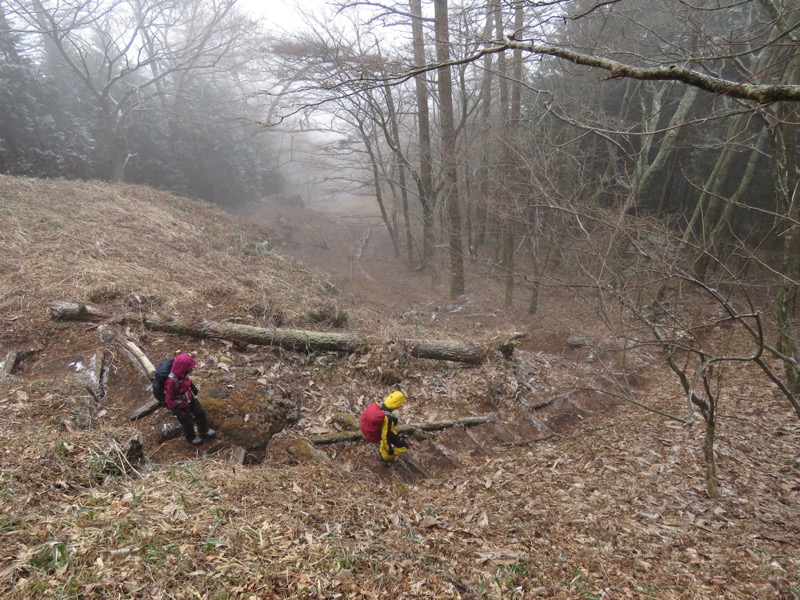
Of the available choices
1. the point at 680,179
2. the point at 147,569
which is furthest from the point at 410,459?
the point at 680,179

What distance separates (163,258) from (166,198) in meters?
7.62

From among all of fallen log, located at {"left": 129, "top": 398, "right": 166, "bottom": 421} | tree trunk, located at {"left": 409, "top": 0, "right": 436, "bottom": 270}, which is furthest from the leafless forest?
fallen log, located at {"left": 129, "top": 398, "right": 166, "bottom": 421}

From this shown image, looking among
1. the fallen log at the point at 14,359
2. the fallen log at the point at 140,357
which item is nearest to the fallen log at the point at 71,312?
the fallen log at the point at 14,359

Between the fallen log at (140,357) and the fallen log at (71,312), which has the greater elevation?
the fallen log at (71,312)

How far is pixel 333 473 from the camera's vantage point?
16.3 feet

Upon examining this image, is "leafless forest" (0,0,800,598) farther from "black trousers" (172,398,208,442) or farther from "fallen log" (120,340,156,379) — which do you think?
"black trousers" (172,398,208,442)

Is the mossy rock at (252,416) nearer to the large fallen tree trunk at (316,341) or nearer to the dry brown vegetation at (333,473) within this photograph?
the dry brown vegetation at (333,473)

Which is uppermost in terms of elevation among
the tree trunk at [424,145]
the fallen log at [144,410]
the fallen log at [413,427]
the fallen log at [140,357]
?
the tree trunk at [424,145]

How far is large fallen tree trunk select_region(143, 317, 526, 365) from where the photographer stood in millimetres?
7023

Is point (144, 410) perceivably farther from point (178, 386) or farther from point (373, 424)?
point (373, 424)

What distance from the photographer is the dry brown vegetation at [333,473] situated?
9.81ft

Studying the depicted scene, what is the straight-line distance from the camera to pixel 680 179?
16391mm

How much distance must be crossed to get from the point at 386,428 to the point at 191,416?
7.88 feet

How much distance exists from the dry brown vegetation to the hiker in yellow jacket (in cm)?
36
